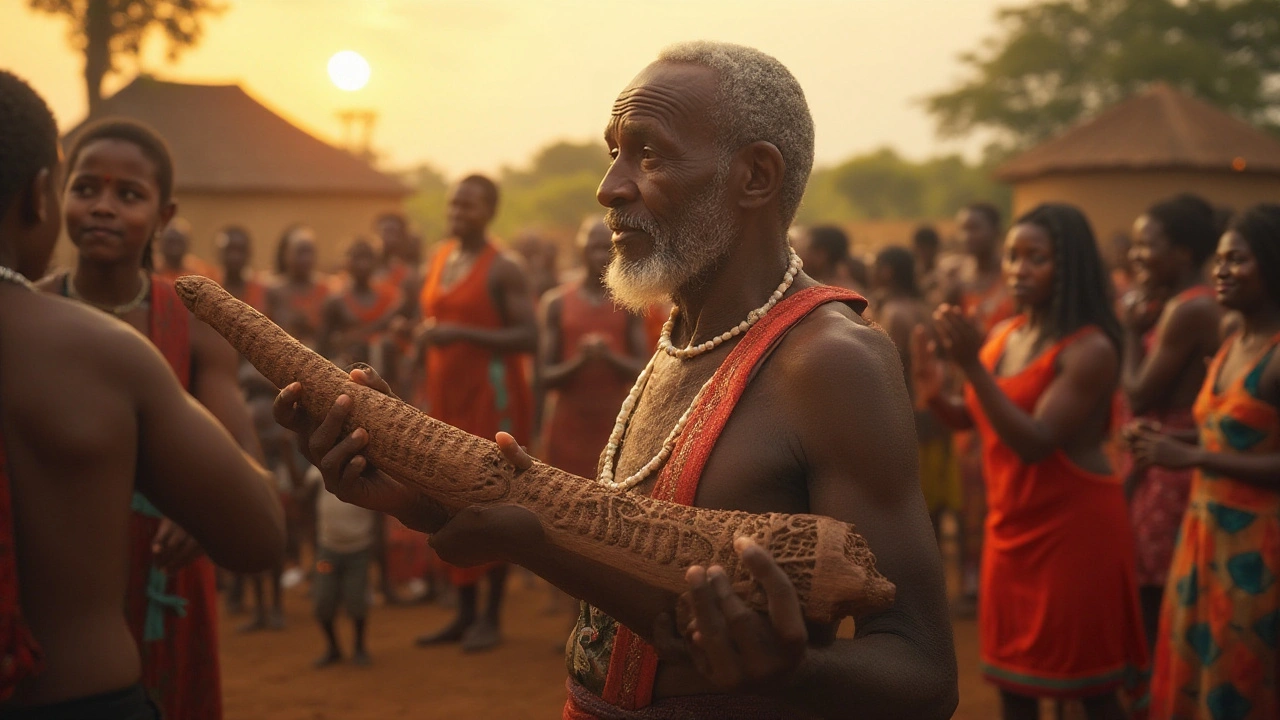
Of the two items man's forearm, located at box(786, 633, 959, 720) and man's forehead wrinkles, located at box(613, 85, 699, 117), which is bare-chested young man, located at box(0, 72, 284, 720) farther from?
man's forearm, located at box(786, 633, 959, 720)

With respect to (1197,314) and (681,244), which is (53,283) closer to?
(681,244)

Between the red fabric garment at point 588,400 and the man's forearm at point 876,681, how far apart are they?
543cm

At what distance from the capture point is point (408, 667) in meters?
6.98

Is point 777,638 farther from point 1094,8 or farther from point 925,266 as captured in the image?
point 1094,8

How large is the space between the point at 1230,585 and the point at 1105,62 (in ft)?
149

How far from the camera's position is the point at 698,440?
2.11m

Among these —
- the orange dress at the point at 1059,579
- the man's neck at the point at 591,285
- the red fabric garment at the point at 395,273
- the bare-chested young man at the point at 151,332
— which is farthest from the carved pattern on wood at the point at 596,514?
the red fabric garment at the point at 395,273

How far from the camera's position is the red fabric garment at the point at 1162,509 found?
17.7ft

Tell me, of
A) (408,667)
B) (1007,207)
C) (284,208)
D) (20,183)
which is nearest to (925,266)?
(408,667)

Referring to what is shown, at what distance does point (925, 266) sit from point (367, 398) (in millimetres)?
10100

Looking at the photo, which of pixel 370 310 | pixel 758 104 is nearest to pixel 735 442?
pixel 758 104

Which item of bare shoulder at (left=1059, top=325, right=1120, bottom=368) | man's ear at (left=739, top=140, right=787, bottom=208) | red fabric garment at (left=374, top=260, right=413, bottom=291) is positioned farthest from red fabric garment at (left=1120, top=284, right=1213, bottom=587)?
red fabric garment at (left=374, top=260, right=413, bottom=291)

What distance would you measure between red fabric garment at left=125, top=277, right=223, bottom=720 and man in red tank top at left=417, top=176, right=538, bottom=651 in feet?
11.8

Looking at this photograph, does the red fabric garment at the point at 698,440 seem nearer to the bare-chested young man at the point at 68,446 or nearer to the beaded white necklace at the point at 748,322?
the beaded white necklace at the point at 748,322
